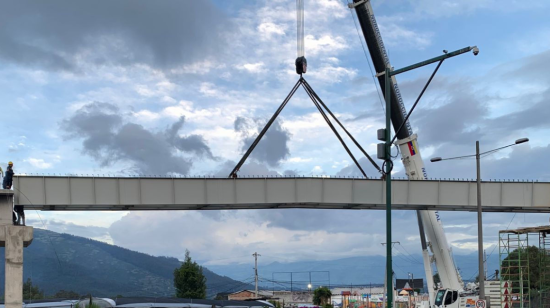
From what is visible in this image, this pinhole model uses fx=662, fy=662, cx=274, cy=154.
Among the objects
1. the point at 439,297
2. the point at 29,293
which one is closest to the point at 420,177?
the point at 439,297

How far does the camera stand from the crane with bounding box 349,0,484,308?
42.1m

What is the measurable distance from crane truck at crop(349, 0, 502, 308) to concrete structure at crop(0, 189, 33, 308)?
23.2m

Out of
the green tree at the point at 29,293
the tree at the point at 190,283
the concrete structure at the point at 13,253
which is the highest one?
the concrete structure at the point at 13,253

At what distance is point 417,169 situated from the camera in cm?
4309

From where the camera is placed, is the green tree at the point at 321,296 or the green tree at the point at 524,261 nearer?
the green tree at the point at 524,261

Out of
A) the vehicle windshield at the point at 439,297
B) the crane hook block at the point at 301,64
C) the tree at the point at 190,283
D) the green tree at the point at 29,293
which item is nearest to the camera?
the crane hook block at the point at 301,64

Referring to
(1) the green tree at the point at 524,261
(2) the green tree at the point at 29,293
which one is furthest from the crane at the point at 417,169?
(2) the green tree at the point at 29,293

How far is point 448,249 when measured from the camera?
42938 mm

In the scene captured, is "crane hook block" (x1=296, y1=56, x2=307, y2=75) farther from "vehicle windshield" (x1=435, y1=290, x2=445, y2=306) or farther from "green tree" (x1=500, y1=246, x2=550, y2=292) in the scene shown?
"green tree" (x1=500, y1=246, x2=550, y2=292)

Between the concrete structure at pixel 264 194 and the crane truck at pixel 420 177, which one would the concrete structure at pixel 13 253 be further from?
the crane truck at pixel 420 177

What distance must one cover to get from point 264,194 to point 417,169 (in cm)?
1156

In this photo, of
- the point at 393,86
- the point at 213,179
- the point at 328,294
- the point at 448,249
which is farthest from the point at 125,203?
the point at 328,294

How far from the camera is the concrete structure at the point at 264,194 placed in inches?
1388

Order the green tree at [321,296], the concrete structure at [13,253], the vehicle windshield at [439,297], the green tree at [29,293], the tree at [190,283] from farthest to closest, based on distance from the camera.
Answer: the green tree at [29,293] < the green tree at [321,296] < the tree at [190,283] < the vehicle windshield at [439,297] < the concrete structure at [13,253]
